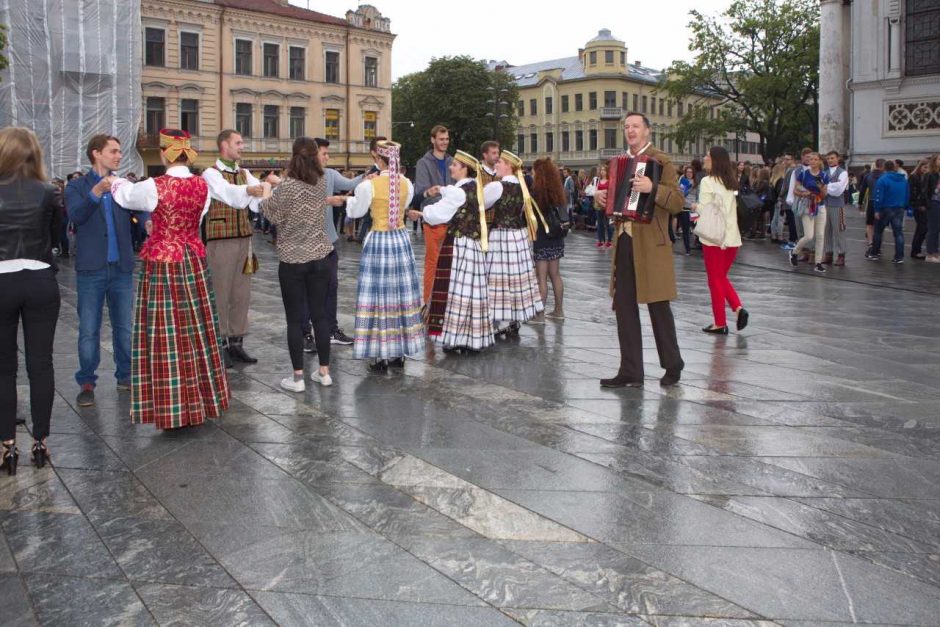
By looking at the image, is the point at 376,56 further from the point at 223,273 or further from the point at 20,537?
the point at 20,537

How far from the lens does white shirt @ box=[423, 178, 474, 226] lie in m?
8.43

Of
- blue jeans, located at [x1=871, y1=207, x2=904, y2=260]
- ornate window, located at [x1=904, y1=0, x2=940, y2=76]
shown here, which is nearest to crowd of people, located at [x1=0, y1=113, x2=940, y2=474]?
blue jeans, located at [x1=871, y1=207, x2=904, y2=260]

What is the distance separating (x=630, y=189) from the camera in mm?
7293

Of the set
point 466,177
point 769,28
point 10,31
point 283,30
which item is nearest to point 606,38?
point 769,28

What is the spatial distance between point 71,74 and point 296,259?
1452 inches

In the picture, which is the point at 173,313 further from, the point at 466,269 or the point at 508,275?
the point at 508,275

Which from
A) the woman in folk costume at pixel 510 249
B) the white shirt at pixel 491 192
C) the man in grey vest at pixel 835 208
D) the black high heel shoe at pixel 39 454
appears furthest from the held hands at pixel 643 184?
the man in grey vest at pixel 835 208

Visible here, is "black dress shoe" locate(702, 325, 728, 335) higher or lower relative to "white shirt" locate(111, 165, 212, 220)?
lower

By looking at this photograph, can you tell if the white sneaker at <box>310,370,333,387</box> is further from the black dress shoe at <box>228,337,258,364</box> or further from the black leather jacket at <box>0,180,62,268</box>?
the black leather jacket at <box>0,180,62,268</box>

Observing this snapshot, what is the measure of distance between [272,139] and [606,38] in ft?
161

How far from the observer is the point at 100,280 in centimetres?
724

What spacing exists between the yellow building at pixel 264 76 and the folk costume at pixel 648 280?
156 feet

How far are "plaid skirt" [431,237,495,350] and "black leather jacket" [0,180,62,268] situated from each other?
4171 mm

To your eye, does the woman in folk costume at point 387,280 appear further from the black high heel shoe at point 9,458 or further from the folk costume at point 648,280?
the black high heel shoe at point 9,458
